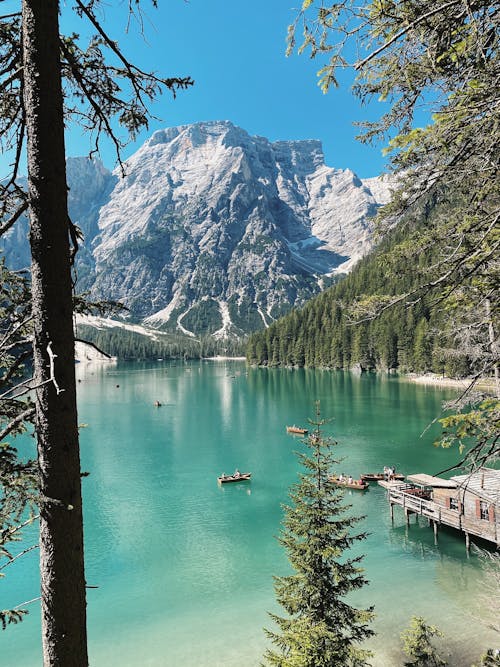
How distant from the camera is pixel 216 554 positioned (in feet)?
83.1

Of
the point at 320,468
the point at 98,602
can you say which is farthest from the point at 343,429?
the point at 320,468

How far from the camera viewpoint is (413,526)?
27.6m

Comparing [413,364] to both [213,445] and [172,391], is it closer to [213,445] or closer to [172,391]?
[172,391]

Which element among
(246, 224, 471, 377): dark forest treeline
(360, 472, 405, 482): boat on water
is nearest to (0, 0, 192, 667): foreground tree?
(360, 472, 405, 482): boat on water

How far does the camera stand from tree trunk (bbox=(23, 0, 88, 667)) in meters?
3.24

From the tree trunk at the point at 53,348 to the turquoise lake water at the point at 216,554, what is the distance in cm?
1639

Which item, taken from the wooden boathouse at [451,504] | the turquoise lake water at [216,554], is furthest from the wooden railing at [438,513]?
the turquoise lake water at [216,554]

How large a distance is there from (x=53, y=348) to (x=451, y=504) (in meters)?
27.4

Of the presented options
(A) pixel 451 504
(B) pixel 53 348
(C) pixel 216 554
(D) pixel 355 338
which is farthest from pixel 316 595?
(D) pixel 355 338

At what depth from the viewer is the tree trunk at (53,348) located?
324 centimetres

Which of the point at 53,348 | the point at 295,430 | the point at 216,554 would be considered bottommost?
the point at 216,554

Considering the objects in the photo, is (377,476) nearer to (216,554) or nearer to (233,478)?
(233,478)

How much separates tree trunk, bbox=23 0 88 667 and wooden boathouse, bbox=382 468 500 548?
19.5 meters

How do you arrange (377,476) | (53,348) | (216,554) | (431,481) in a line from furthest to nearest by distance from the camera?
(377,476)
(431,481)
(216,554)
(53,348)
